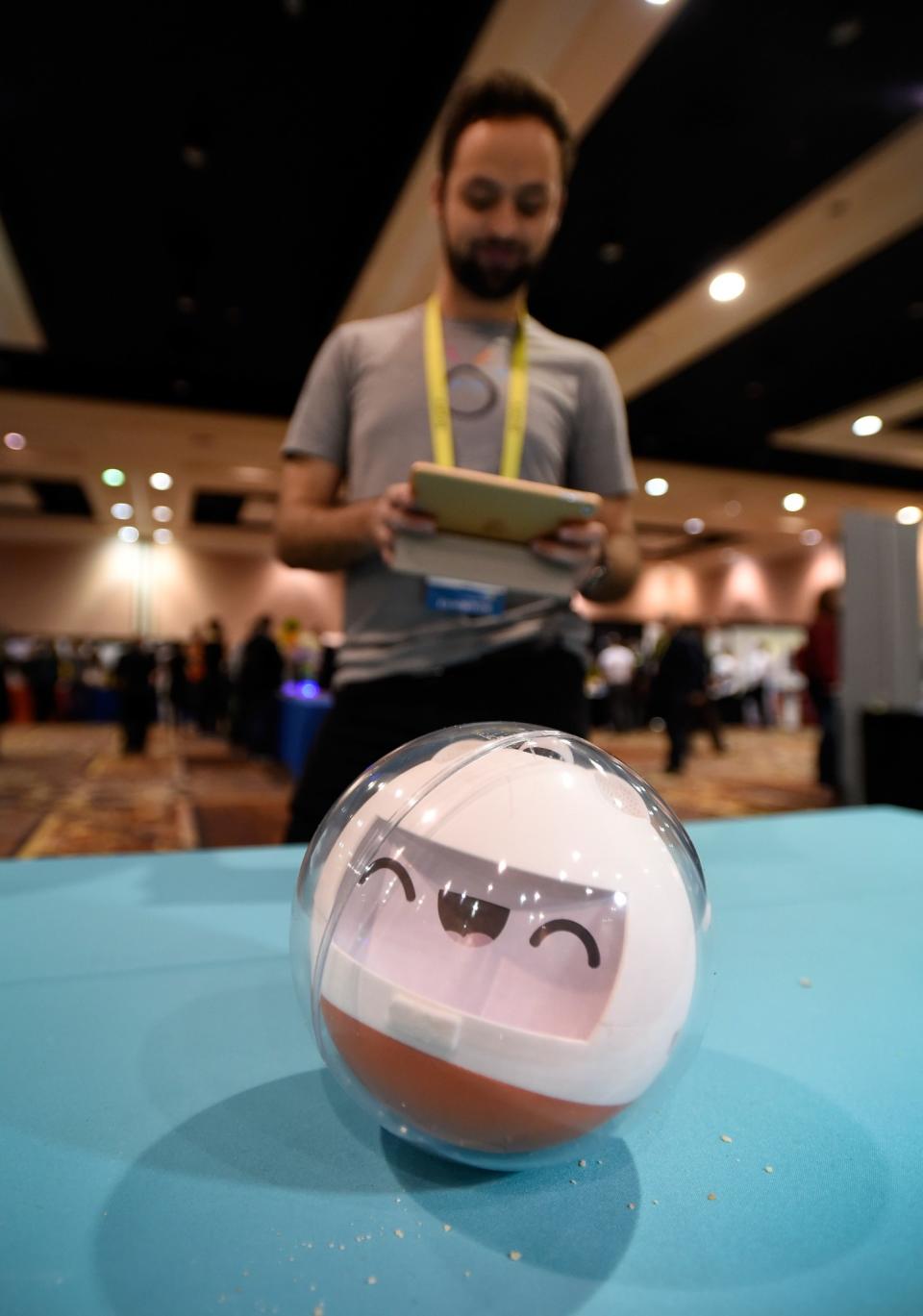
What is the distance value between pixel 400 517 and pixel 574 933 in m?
0.49

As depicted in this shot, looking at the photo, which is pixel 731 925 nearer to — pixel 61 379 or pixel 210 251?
pixel 210 251

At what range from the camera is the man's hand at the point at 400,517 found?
0.72 metres

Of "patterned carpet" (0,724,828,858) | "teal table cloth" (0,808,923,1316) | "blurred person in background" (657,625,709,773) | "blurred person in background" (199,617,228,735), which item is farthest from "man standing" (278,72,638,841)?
"blurred person in background" (199,617,228,735)

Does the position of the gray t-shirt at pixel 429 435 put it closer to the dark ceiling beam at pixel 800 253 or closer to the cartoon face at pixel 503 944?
the cartoon face at pixel 503 944

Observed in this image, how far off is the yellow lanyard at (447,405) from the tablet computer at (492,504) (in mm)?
213

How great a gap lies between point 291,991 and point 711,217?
A: 4.64 metres

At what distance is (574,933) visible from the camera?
12.6 inches

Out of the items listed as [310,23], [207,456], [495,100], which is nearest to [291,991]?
[495,100]

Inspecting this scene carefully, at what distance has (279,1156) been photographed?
1.20ft

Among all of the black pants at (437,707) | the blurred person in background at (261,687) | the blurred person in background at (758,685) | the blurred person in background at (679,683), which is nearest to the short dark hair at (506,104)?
the black pants at (437,707)

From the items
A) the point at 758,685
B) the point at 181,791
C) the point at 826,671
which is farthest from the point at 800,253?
the point at 758,685

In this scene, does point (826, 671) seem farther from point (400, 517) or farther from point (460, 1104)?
point (460, 1104)

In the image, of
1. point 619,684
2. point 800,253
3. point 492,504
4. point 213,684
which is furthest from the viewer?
point 619,684

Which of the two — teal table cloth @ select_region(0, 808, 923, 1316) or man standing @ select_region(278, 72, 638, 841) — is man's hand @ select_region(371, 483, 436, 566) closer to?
man standing @ select_region(278, 72, 638, 841)
